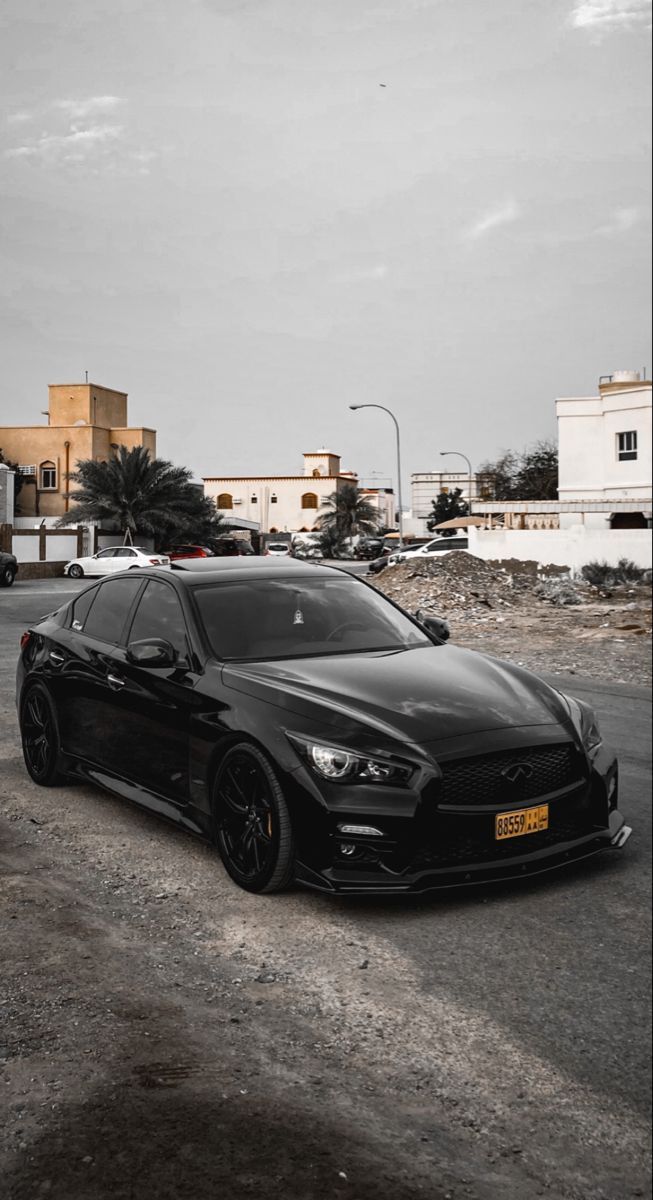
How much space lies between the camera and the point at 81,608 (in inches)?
183

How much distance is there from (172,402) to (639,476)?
1978 cm

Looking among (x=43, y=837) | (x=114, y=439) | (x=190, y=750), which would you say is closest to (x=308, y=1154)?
(x=190, y=750)

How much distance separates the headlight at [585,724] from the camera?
3020 millimetres

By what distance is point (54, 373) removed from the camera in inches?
171

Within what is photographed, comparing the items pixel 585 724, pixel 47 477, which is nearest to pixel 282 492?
pixel 47 477

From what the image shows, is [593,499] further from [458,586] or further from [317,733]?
[317,733]

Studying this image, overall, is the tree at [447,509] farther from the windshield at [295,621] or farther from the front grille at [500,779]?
the front grille at [500,779]

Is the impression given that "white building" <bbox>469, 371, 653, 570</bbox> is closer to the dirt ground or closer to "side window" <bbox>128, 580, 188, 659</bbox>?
the dirt ground

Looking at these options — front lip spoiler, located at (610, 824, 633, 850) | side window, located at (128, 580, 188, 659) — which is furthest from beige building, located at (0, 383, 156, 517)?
front lip spoiler, located at (610, 824, 633, 850)

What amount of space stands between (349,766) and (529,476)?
13694mm

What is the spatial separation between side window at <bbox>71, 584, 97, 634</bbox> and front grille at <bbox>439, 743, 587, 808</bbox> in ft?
7.50

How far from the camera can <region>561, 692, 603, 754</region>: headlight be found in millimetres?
3020

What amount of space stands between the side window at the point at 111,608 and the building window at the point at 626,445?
21.5 m

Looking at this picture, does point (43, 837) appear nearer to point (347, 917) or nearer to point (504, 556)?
point (347, 917)
